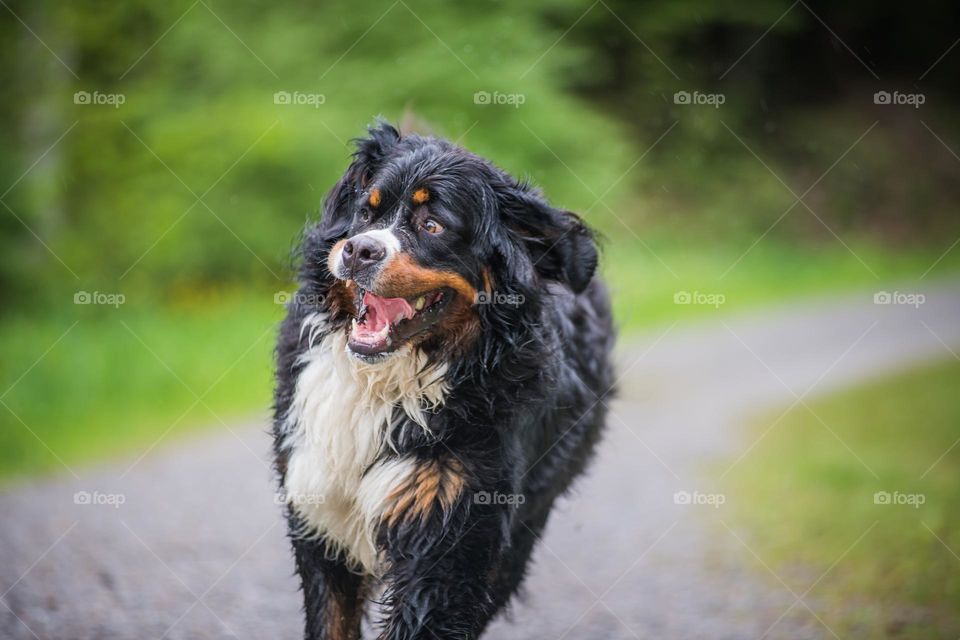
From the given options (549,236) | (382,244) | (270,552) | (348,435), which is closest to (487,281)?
(549,236)

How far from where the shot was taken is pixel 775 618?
5.38 m

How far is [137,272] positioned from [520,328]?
882 cm

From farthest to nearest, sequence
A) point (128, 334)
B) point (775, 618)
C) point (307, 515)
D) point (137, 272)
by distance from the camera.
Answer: point (137, 272) < point (128, 334) < point (775, 618) < point (307, 515)

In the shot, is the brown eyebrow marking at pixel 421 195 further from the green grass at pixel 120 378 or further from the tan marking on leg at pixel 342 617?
the green grass at pixel 120 378

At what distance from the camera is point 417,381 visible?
154 inches

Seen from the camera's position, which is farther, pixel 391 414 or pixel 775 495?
pixel 775 495

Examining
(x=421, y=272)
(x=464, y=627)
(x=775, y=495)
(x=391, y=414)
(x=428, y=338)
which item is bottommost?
(x=775, y=495)

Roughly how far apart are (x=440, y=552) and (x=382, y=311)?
0.98m

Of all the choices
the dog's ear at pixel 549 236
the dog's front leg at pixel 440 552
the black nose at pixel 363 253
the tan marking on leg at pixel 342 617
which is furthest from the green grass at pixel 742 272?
the black nose at pixel 363 253

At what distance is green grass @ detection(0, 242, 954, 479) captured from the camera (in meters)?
7.83

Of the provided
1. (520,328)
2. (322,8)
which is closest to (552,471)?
(520,328)

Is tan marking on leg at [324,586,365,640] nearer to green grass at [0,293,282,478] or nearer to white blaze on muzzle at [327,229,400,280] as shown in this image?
white blaze on muzzle at [327,229,400,280]

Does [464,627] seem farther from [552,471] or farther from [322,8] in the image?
[322,8]

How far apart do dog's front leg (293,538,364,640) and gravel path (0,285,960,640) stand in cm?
82
